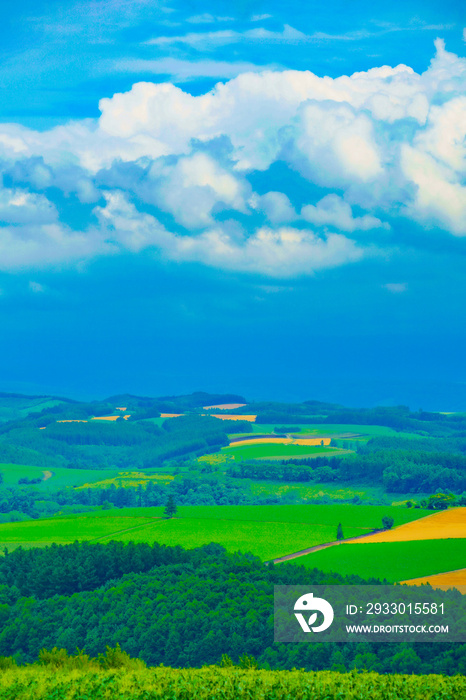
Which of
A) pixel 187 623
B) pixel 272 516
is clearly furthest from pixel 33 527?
pixel 187 623

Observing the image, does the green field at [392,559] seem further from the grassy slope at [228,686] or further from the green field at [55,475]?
the green field at [55,475]

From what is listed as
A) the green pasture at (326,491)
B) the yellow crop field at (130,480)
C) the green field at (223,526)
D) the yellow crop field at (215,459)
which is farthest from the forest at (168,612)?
the yellow crop field at (215,459)

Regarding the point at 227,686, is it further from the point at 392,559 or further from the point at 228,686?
the point at 392,559

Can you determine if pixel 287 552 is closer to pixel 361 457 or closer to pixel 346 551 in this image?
pixel 346 551

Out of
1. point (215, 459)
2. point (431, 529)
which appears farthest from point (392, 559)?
point (215, 459)

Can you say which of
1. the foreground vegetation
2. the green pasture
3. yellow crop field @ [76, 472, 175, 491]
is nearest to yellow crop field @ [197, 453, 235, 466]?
yellow crop field @ [76, 472, 175, 491]

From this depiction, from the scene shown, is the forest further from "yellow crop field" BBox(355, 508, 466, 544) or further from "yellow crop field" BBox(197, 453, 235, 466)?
"yellow crop field" BBox(197, 453, 235, 466)
